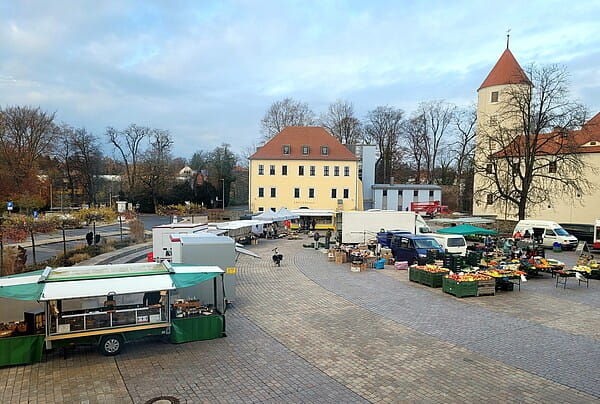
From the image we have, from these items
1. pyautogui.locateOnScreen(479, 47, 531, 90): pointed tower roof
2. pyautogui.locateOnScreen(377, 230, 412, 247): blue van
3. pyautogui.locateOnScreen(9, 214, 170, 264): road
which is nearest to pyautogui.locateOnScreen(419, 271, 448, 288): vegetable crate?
pyautogui.locateOnScreen(377, 230, 412, 247): blue van

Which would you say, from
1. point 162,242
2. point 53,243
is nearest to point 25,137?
point 53,243

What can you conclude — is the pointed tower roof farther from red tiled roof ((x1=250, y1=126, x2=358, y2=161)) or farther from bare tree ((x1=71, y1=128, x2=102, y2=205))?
bare tree ((x1=71, y1=128, x2=102, y2=205))

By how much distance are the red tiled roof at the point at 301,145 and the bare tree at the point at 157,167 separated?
870 inches

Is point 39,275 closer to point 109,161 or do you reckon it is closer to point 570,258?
point 570,258

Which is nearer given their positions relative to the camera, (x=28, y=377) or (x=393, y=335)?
(x=28, y=377)

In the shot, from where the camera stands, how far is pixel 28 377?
8.55 metres

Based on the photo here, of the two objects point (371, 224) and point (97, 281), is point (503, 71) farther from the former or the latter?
point (97, 281)

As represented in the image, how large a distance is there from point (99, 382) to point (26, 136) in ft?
169

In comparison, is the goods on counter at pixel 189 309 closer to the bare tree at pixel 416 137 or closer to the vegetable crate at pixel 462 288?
the vegetable crate at pixel 462 288

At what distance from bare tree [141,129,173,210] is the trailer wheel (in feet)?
187

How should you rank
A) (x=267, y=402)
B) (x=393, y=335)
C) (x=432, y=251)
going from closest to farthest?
1. (x=267, y=402)
2. (x=393, y=335)
3. (x=432, y=251)

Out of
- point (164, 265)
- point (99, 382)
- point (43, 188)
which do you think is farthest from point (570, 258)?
point (43, 188)

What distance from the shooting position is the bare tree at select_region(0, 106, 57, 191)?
1735 inches

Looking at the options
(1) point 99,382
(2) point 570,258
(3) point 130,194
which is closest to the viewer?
(1) point 99,382
